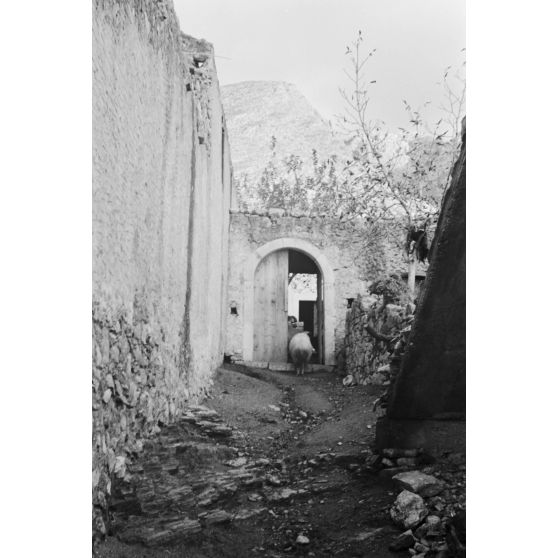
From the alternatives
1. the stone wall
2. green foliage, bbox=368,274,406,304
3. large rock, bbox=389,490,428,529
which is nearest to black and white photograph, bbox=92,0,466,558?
large rock, bbox=389,490,428,529

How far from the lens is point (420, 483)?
2.91 m

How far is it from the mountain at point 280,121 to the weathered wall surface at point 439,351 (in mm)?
1236

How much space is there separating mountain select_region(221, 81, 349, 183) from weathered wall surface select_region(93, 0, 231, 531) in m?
0.58

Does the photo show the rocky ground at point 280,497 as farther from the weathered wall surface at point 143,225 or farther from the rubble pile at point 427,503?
the weathered wall surface at point 143,225

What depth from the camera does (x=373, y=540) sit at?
251 centimetres

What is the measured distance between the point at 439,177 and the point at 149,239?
12.4 ft

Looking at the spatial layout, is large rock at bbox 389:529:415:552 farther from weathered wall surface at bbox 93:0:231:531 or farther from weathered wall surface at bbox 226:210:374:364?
weathered wall surface at bbox 226:210:374:364

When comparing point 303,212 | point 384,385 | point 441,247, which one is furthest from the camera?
point 303,212

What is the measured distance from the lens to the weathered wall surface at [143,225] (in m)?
2.60
